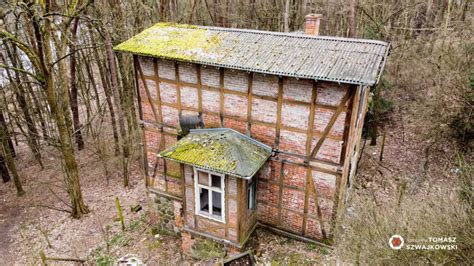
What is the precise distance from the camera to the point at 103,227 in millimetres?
12906

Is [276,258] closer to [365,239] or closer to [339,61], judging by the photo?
[365,239]

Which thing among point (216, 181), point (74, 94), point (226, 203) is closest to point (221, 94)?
point (216, 181)

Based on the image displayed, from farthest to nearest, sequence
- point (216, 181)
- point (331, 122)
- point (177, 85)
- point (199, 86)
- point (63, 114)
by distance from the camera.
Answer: point (63, 114) < point (216, 181) < point (177, 85) < point (199, 86) < point (331, 122)

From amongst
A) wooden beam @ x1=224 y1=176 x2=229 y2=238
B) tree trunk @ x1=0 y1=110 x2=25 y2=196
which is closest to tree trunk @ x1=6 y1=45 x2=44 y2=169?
tree trunk @ x1=0 y1=110 x2=25 y2=196

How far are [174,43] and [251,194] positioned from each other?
4.89 meters

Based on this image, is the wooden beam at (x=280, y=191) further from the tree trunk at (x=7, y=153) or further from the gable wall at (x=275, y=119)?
the tree trunk at (x=7, y=153)

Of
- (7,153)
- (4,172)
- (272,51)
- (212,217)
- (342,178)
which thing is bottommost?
(4,172)

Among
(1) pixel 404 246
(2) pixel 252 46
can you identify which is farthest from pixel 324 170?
(2) pixel 252 46

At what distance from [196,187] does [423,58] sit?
14.1 m

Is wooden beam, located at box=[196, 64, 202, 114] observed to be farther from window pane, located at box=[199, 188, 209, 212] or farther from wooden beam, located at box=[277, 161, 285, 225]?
wooden beam, located at box=[277, 161, 285, 225]

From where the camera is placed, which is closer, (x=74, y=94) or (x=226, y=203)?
(x=226, y=203)

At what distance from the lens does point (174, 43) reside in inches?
401

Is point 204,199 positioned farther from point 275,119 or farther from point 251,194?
point 275,119

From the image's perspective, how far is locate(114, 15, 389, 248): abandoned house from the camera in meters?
8.72
